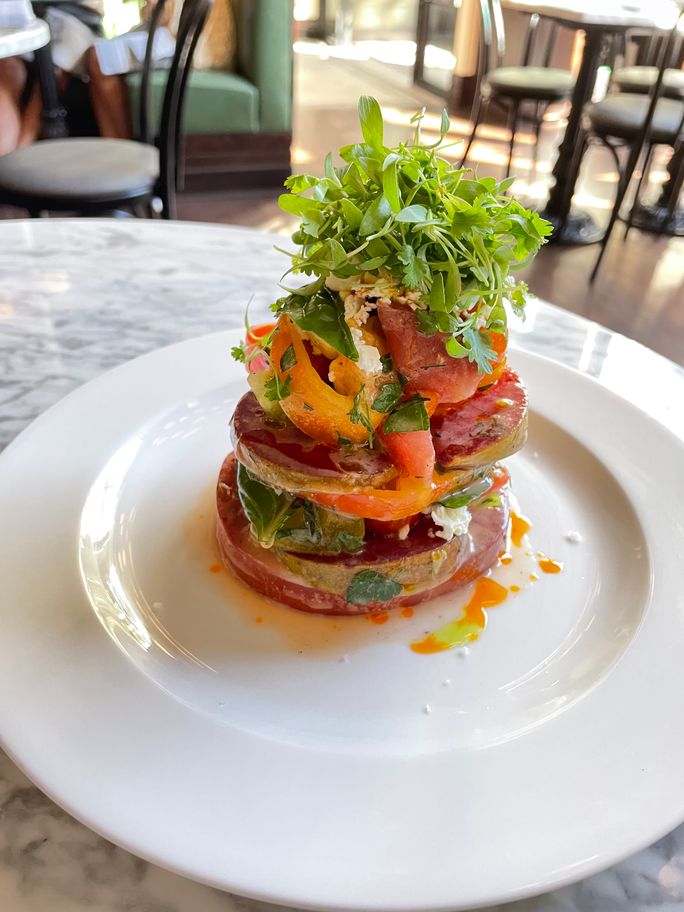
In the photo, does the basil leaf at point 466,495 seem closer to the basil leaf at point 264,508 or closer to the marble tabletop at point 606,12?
the basil leaf at point 264,508

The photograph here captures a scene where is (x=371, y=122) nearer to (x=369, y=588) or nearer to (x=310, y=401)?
(x=310, y=401)

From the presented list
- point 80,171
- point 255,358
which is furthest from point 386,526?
point 80,171

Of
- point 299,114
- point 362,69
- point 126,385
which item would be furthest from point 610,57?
point 126,385

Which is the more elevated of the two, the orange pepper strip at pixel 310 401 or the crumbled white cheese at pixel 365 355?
the crumbled white cheese at pixel 365 355

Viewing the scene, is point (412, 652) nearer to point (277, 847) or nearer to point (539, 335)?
point (277, 847)

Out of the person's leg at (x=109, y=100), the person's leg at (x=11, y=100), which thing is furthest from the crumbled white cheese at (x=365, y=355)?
the person's leg at (x=109, y=100)

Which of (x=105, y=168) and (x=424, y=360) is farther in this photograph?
(x=105, y=168)
